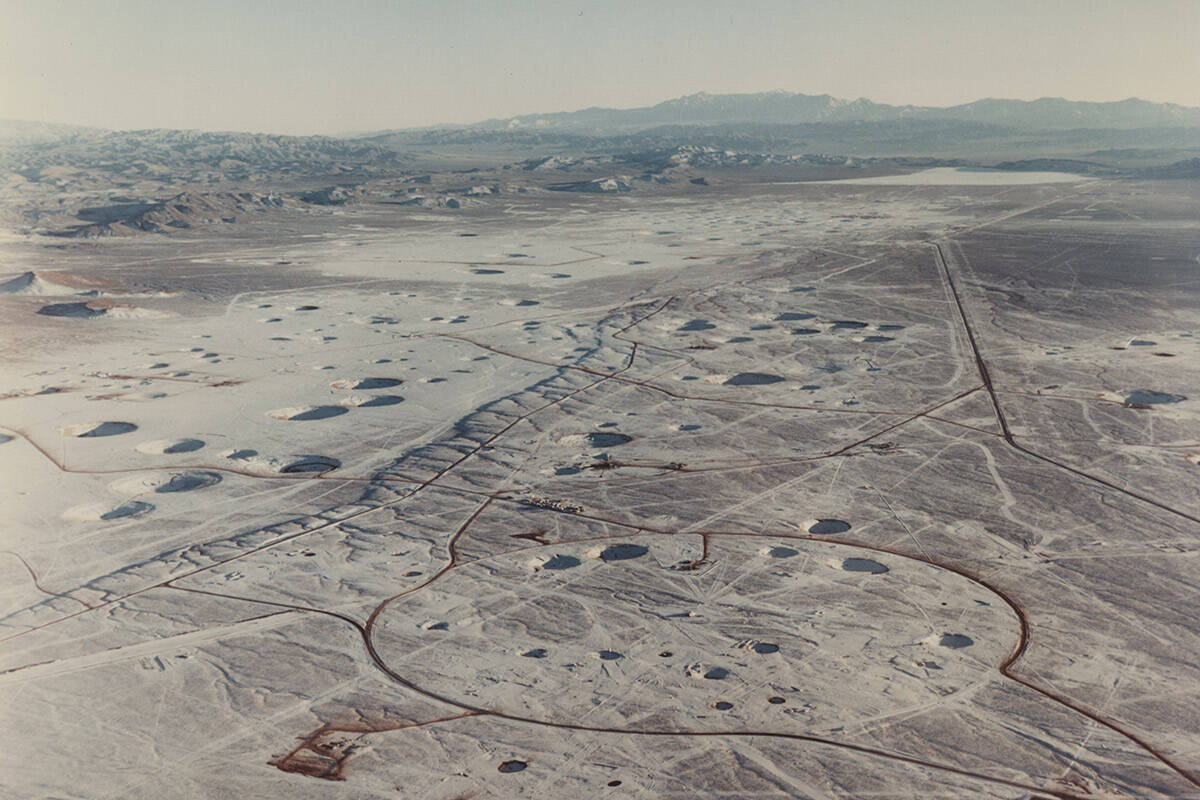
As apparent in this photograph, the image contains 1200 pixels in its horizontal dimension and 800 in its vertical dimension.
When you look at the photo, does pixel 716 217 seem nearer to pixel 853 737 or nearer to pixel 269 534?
pixel 269 534

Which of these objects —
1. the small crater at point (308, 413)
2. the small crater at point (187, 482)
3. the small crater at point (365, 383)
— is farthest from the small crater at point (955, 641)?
the small crater at point (365, 383)

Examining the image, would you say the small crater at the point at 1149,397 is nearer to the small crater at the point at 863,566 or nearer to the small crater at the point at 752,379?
the small crater at the point at 752,379

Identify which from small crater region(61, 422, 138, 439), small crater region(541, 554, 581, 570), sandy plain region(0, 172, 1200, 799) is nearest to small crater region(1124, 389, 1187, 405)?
sandy plain region(0, 172, 1200, 799)

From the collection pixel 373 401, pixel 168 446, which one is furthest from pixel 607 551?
pixel 168 446

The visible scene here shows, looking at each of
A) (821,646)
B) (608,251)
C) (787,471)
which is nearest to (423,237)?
(608,251)

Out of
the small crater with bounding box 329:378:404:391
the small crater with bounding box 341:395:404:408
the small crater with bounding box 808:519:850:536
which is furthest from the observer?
the small crater with bounding box 329:378:404:391

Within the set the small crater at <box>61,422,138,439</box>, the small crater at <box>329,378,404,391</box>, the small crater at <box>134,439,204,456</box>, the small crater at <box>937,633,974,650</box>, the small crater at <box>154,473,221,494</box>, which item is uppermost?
the small crater at <box>329,378,404,391</box>

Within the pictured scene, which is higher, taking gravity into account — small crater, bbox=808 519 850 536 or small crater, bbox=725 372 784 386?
small crater, bbox=725 372 784 386

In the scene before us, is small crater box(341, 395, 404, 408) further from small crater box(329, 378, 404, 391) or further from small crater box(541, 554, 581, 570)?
small crater box(541, 554, 581, 570)
